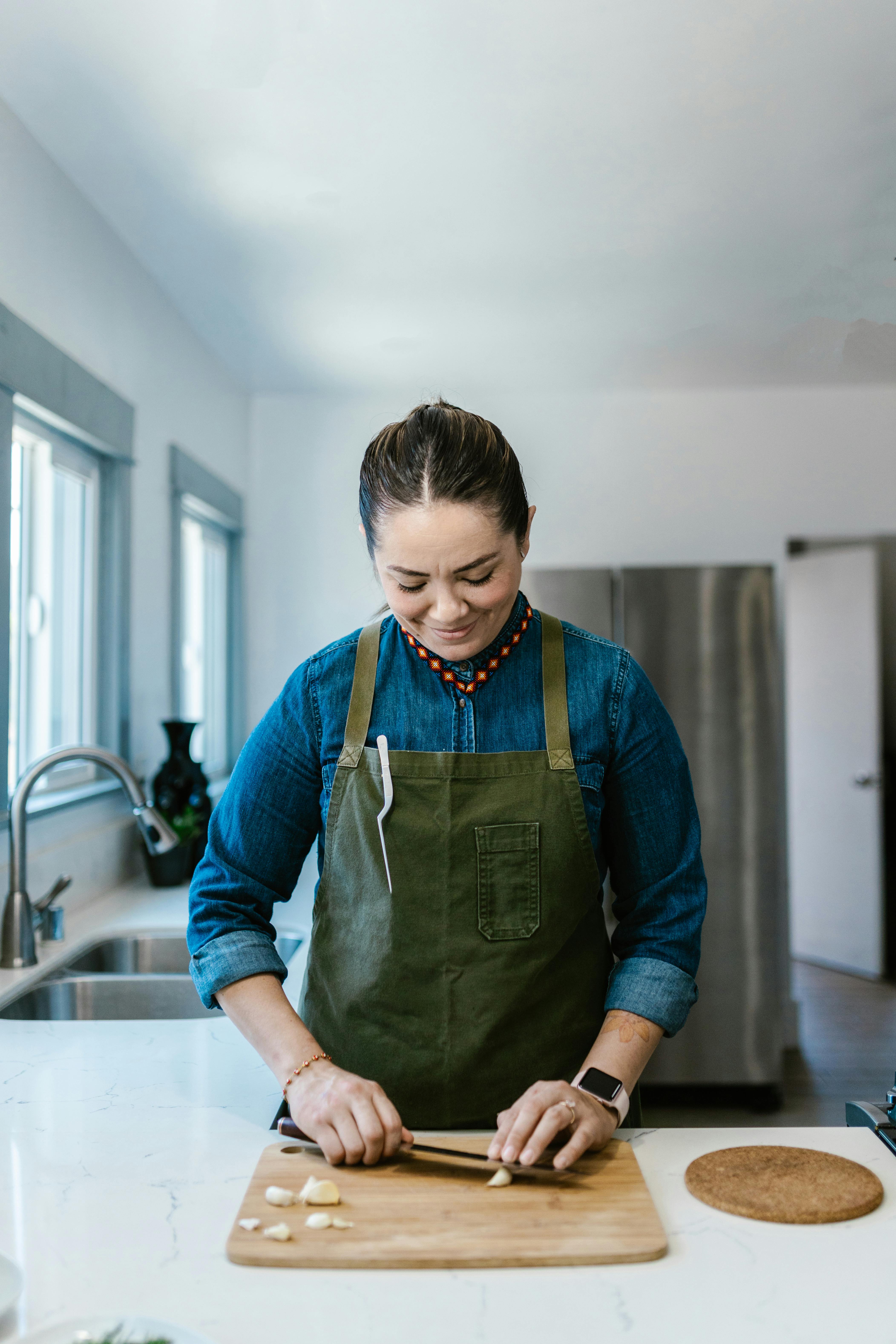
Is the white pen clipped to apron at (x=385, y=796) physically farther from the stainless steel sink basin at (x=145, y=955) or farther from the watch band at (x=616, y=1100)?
the stainless steel sink basin at (x=145, y=955)

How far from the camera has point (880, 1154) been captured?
2.79 feet

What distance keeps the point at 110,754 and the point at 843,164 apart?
1.60 m

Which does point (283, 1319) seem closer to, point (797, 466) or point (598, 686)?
point (598, 686)

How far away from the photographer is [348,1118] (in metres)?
0.80

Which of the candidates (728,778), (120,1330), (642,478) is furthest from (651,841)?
(642,478)

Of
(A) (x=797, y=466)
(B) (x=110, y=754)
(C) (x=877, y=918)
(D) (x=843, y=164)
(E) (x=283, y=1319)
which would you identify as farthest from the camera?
(C) (x=877, y=918)

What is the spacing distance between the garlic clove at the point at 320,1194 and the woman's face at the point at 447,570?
1.49 ft

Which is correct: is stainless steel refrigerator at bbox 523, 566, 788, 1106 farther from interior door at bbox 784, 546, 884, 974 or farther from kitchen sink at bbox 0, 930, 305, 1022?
kitchen sink at bbox 0, 930, 305, 1022

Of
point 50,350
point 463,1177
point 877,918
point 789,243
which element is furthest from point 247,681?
point 463,1177

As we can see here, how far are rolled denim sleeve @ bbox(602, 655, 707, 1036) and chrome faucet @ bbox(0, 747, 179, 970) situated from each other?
0.88 metres

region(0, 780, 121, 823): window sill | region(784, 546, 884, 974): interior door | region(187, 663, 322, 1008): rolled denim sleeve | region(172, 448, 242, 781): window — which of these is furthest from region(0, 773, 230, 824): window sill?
region(784, 546, 884, 974): interior door

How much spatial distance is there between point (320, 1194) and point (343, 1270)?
0.07 metres

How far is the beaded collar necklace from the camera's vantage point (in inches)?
39.5

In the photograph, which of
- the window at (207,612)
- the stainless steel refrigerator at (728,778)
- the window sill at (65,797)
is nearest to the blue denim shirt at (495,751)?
the window sill at (65,797)
